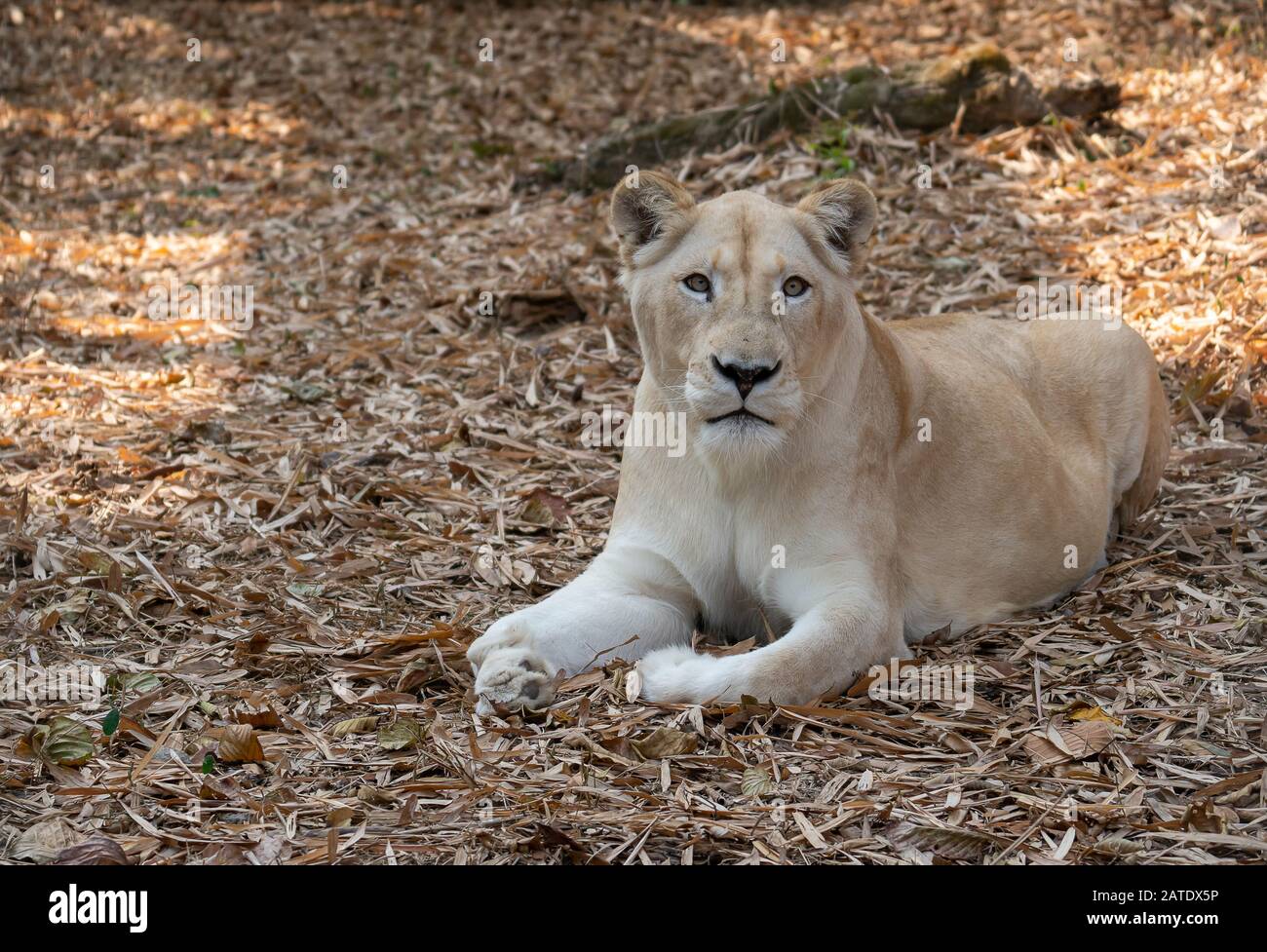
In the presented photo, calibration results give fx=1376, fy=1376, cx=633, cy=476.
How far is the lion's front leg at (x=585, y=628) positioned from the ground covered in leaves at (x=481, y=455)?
106 millimetres

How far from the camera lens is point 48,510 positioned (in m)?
5.48

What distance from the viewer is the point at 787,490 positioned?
4.31 meters

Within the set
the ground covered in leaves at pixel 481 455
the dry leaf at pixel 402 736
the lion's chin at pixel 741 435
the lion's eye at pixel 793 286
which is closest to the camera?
the ground covered in leaves at pixel 481 455

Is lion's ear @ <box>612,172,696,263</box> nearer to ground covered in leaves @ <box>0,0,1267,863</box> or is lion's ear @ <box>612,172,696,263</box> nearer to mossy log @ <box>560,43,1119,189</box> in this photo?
ground covered in leaves @ <box>0,0,1267,863</box>

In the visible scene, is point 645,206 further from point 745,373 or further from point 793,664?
point 793,664

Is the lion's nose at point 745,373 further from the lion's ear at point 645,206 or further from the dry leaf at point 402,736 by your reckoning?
the dry leaf at point 402,736

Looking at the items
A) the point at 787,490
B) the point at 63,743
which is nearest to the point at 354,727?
the point at 63,743

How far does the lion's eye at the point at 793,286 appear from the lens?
4117 millimetres

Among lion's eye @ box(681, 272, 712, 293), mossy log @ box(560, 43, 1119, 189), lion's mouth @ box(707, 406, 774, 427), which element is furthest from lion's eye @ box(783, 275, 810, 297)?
mossy log @ box(560, 43, 1119, 189)

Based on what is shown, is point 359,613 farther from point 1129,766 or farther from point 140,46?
point 140,46

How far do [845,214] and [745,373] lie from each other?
2.41ft

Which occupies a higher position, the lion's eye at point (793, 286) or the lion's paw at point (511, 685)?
the lion's eye at point (793, 286)

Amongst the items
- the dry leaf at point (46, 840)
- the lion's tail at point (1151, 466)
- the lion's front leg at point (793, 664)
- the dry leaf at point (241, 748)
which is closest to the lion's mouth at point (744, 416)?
the lion's front leg at point (793, 664)
